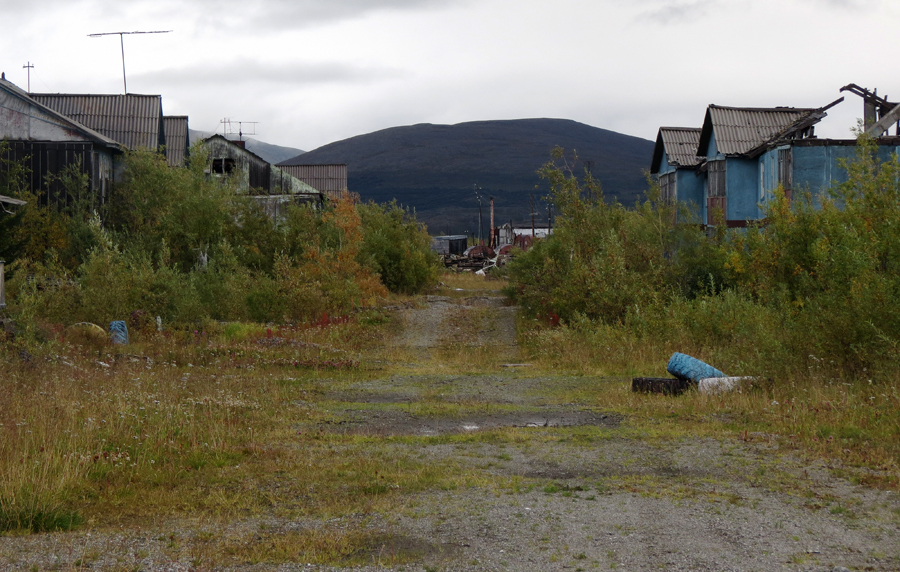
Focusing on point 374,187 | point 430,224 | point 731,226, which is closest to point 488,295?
point 731,226

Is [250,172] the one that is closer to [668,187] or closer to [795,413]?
[668,187]

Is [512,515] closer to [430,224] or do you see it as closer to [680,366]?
[680,366]

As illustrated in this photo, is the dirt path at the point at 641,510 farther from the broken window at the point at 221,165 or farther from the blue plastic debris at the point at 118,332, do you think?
the broken window at the point at 221,165

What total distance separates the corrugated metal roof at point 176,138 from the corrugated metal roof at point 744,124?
21812 millimetres

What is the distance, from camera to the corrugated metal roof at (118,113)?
31922 millimetres

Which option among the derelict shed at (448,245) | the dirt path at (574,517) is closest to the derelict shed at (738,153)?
the dirt path at (574,517)

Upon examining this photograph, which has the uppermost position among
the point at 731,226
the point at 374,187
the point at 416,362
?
the point at 374,187

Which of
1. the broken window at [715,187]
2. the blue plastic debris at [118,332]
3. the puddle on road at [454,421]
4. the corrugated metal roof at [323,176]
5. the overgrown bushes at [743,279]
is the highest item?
the corrugated metal roof at [323,176]

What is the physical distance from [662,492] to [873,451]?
247 cm

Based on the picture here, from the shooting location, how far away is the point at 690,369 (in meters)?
12.1

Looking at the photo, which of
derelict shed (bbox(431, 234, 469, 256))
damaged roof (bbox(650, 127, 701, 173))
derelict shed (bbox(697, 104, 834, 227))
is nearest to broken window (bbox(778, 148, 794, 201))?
derelict shed (bbox(697, 104, 834, 227))

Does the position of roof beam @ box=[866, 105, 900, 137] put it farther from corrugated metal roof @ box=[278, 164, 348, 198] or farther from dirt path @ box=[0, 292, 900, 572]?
corrugated metal roof @ box=[278, 164, 348, 198]

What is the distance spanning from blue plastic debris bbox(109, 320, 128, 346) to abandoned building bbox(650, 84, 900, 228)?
53.0ft

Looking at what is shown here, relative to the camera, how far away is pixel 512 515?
5.91 meters
